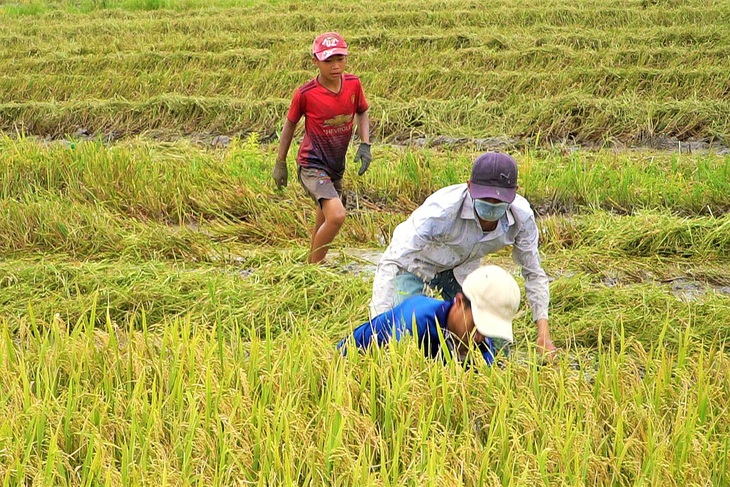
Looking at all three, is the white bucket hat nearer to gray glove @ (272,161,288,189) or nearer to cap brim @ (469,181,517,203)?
cap brim @ (469,181,517,203)

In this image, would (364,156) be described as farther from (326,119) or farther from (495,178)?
(495,178)

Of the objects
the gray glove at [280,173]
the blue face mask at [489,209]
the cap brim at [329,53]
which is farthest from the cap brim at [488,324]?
the gray glove at [280,173]

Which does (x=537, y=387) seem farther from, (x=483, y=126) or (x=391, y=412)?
(x=483, y=126)

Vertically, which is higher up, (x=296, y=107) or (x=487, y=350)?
(x=296, y=107)

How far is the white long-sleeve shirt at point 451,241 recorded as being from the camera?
A: 284 cm

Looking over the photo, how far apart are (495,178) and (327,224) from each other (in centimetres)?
165

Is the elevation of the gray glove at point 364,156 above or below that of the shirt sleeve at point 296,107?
below

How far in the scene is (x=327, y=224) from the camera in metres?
4.23

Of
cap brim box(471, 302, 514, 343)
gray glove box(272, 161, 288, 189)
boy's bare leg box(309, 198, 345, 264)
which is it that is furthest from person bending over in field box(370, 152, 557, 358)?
gray glove box(272, 161, 288, 189)

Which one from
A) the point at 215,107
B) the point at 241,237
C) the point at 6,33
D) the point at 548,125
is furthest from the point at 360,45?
the point at 241,237

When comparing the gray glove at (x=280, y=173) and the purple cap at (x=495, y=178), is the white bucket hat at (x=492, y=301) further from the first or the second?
the gray glove at (x=280, y=173)

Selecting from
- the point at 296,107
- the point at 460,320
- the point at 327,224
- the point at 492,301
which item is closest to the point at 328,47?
the point at 296,107

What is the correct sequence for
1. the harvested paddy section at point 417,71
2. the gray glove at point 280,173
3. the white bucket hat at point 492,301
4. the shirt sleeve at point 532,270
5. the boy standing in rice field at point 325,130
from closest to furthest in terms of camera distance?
the white bucket hat at point 492,301, the shirt sleeve at point 532,270, the boy standing in rice field at point 325,130, the gray glove at point 280,173, the harvested paddy section at point 417,71

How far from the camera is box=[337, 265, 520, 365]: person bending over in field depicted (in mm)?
2418
